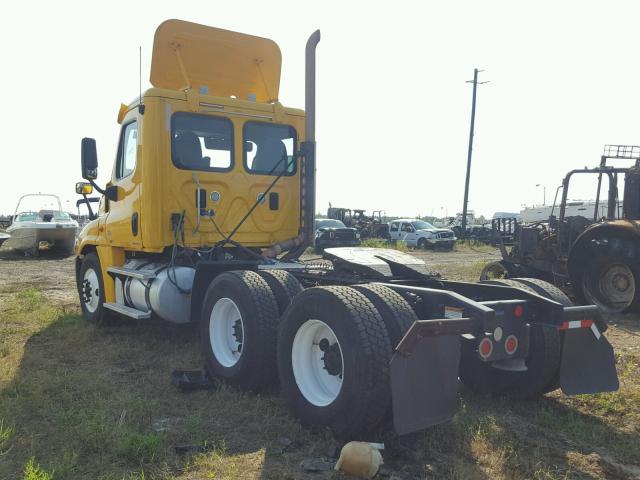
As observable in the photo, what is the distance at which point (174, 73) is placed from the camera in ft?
22.8

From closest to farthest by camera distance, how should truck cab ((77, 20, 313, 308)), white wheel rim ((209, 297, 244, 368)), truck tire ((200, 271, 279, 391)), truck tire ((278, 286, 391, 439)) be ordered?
truck tire ((278, 286, 391, 439)) → truck tire ((200, 271, 279, 391)) → white wheel rim ((209, 297, 244, 368)) → truck cab ((77, 20, 313, 308))

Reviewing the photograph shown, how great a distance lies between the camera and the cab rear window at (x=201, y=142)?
639cm

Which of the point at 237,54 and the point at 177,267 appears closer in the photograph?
the point at 177,267

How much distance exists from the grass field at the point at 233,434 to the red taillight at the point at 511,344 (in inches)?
22.3

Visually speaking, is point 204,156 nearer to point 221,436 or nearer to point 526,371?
point 221,436

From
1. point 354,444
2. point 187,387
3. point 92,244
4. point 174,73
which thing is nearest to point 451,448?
point 354,444

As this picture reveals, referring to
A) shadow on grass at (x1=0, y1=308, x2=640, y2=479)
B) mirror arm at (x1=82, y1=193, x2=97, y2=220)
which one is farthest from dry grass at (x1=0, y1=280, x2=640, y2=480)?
mirror arm at (x1=82, y1=193, x2=97, y2=220)

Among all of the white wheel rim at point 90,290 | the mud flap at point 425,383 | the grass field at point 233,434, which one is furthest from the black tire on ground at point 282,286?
the white wheel rim at point 90,290

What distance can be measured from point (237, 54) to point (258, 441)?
498cm

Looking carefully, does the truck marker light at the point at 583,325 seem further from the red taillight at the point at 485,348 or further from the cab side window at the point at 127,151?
the cab side window at the point at 127,151

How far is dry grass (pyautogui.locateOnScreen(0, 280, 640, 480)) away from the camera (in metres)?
3.39

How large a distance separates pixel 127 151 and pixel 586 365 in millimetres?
5439

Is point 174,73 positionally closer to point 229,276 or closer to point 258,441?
point 229,276

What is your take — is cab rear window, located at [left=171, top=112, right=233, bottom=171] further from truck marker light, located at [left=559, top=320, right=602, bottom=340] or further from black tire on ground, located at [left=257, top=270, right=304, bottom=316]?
truck marker light, located at [left=559, top=320, right=602, bottom=340]
